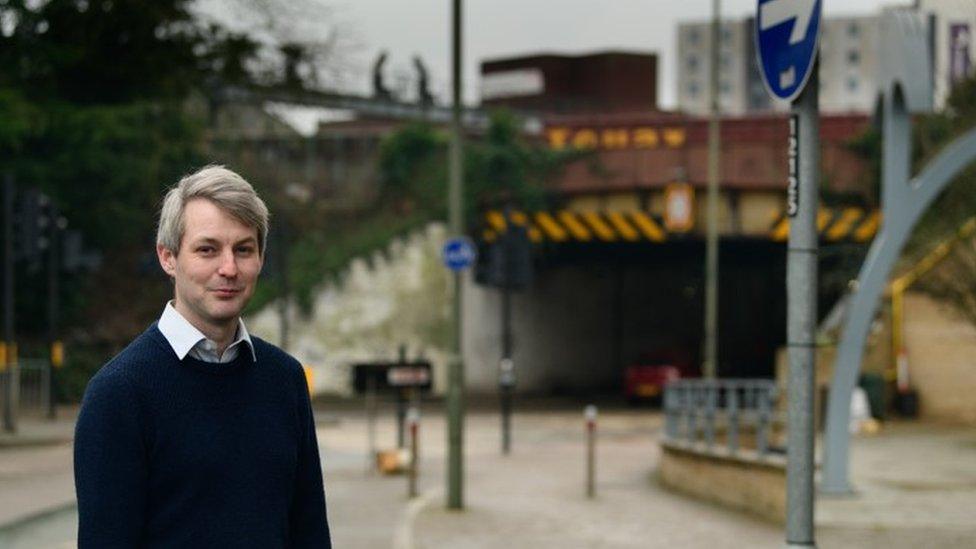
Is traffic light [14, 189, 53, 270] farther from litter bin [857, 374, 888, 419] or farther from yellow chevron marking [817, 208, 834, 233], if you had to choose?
yellow chevron marking [817, 208, 834, 233]

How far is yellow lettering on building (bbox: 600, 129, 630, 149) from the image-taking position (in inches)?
1666

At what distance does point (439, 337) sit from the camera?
44.8 m

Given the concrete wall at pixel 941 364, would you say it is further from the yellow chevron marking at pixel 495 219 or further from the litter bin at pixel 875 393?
the yellow chevron marking at pixel 495 219

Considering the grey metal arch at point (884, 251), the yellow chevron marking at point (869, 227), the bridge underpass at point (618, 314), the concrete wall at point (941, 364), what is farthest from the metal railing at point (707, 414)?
the bridge underpass at point (618, 314)

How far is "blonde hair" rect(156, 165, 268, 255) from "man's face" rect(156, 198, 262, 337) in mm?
12

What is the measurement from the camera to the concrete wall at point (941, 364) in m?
33.8

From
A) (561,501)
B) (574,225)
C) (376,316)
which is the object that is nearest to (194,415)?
(561,501)

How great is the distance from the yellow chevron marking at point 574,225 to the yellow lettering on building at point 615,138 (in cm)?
186

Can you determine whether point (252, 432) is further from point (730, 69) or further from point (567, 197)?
point (730, 69)

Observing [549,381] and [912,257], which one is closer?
[912,257]

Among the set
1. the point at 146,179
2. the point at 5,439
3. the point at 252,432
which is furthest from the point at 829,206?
the point at 252,432

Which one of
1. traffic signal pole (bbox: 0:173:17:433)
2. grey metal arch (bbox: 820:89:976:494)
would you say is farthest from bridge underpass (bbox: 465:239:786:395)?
grey metal arch (bbox: 820:89:976:494)

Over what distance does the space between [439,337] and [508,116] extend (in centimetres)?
576

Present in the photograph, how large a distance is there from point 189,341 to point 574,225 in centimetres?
3898
